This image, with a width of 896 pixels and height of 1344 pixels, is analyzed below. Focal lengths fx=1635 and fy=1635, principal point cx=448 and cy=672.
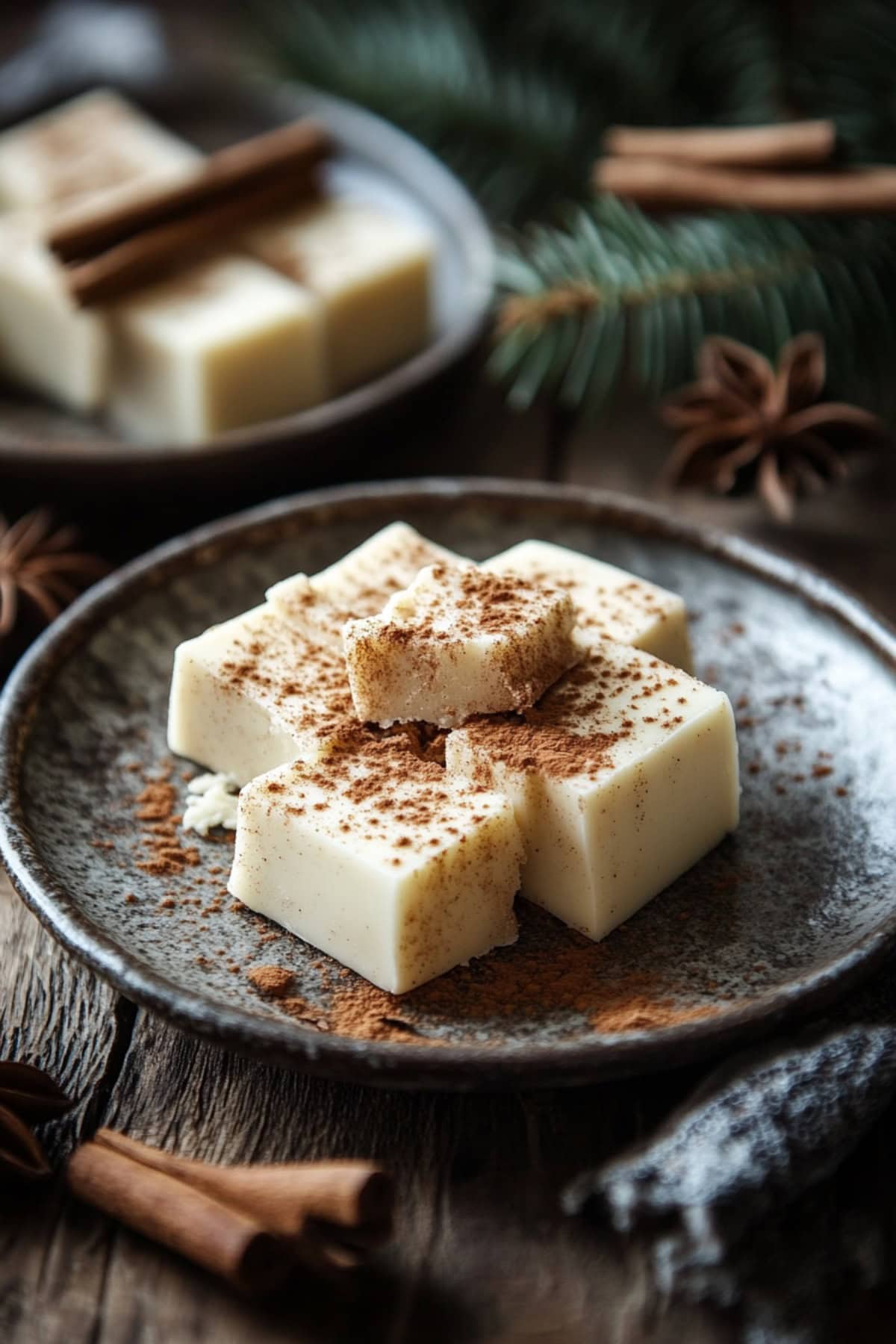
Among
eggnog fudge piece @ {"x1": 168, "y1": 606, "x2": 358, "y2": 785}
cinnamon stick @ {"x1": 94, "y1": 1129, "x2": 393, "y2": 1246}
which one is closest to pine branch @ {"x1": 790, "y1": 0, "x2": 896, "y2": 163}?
eggnog fudge piece @ {"x1": 168, "y1": 606, "x2": 358, "y2": 785}

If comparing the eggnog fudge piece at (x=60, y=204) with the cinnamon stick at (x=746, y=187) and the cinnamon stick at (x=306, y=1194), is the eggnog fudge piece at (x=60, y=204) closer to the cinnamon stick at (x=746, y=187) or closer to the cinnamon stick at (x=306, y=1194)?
the cinnamon stick at (x=746, y=187)

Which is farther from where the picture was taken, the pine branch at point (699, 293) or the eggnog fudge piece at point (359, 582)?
the pine branch at point (699, 293)

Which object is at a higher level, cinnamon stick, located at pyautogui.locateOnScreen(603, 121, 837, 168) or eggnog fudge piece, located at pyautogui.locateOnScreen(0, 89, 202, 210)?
cinnamon stick, located at pyautogui.locateOnScreen(603, 121, 837, 168)

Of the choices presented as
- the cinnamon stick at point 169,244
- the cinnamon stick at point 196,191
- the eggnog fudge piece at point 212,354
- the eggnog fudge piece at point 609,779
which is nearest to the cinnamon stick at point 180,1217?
the eggnog fudge piece at point 609,779

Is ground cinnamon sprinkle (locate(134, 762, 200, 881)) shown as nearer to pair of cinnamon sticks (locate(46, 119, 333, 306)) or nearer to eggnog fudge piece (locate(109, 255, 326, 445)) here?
eggnog fudge piece (locate(109, 255, 326, 445))

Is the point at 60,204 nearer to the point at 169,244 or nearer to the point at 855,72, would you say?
the point at 169,244

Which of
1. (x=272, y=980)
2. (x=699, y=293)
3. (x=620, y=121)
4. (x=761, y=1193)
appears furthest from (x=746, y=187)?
(x=761, y=1193)

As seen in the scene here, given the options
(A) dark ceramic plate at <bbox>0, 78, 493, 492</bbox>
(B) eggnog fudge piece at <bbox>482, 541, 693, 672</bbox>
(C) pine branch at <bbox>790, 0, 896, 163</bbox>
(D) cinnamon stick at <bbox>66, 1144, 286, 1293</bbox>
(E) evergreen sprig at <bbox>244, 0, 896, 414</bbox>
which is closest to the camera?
(D) cinnamon stick at <bbox>66, 1144, 286, 1293</bbox>
